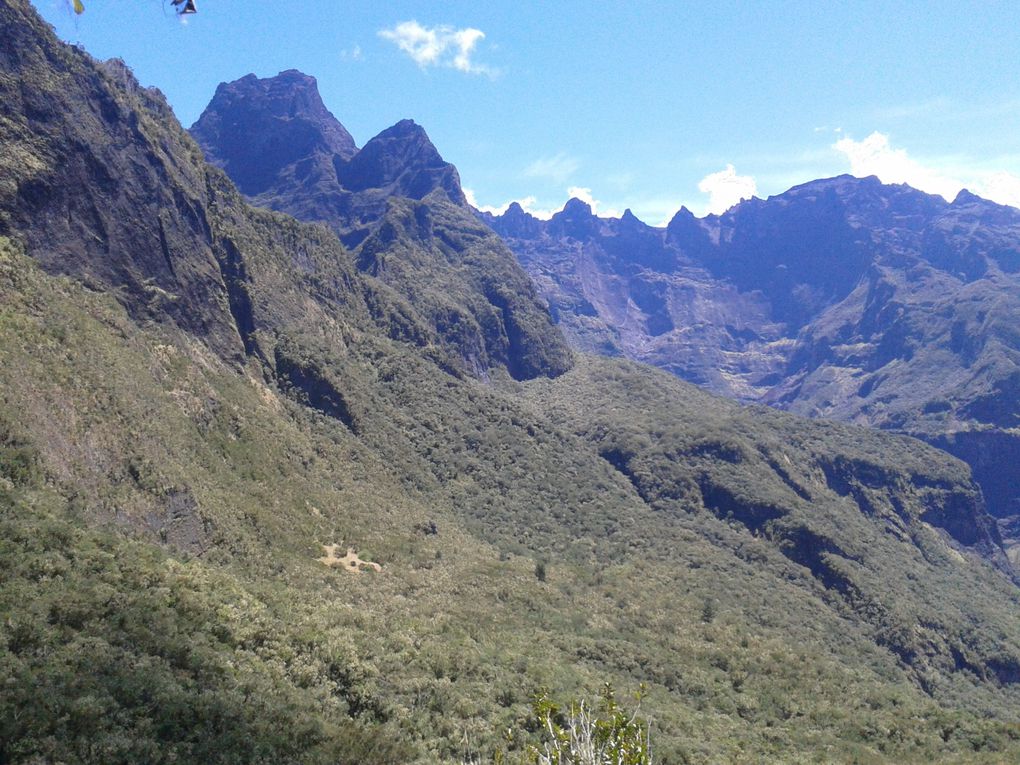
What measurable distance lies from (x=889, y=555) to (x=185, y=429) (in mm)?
135655

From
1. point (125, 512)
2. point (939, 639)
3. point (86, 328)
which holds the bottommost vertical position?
point (939, 639)

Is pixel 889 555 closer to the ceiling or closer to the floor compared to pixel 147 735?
closer to the floor

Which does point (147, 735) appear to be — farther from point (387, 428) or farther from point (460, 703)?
point (387, 428)

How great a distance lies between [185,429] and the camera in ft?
220

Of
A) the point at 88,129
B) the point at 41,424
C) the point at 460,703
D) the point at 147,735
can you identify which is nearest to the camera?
the point at 147,735

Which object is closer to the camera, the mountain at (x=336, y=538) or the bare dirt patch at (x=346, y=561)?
the mountain at (x=336, y=538)

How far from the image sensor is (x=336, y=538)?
236 feet

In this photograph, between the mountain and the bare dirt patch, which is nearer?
the mountain

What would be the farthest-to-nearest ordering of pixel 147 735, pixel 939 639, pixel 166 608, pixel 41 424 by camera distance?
pixel 939 639 → pixel 41 424 → pixel 166 608 → pixel 147 735

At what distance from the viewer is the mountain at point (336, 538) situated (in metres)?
34.1

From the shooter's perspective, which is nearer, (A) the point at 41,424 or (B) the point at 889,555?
(A) the point at 41,424

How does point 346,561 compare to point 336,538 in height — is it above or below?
below

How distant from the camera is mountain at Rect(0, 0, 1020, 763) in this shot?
3406 centimetres

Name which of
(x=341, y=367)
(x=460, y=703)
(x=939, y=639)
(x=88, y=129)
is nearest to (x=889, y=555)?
(x=939, y=639)
